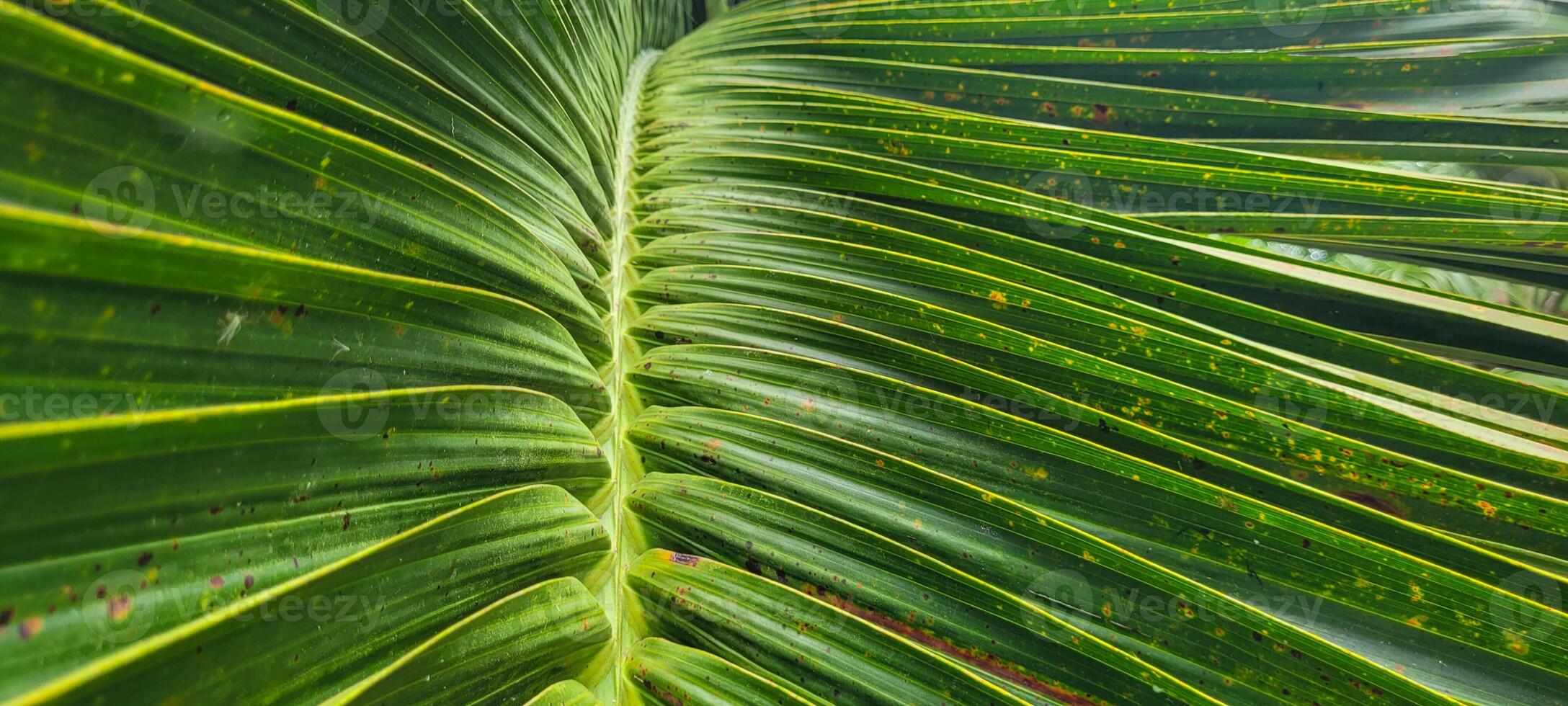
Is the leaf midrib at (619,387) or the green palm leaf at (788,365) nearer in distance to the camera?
the green palm leaf at (788,365)

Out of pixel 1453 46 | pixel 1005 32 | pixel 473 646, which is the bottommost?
pixel 473 646

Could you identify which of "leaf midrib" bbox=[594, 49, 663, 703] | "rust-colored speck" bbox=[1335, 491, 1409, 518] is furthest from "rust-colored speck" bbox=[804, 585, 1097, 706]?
"rust-colored speck" bbox=[1335, 491, 1409, 518]

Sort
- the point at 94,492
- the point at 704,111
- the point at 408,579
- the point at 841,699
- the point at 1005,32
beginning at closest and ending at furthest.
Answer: the point at 94,492 → the point at 408,579 → the point at 841,699 → the point at 1005,32 → the point at 704,111

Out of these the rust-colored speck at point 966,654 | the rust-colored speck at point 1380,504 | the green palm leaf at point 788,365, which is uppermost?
the green palm leaf at point 788,365

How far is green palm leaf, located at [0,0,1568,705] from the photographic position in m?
0.34

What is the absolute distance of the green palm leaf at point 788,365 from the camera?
0.34 meters

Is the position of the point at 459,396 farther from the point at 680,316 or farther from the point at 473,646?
the point at 680,316

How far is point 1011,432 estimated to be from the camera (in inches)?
26.1

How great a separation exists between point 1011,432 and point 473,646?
1.67 ft

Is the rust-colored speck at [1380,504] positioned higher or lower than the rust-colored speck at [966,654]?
higher

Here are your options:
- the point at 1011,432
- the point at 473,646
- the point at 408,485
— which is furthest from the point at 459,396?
the point at 1011,432

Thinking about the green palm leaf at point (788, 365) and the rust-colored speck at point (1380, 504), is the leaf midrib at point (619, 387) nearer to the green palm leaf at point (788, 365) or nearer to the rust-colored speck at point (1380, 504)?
the green palm leaf at point (788, 365)

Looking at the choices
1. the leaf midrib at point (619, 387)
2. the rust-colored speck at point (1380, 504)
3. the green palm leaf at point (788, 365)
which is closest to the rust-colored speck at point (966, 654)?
the green palm leaf at point (788, 365)

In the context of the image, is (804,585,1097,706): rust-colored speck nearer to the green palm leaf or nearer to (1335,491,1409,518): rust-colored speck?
the green palm leaf
